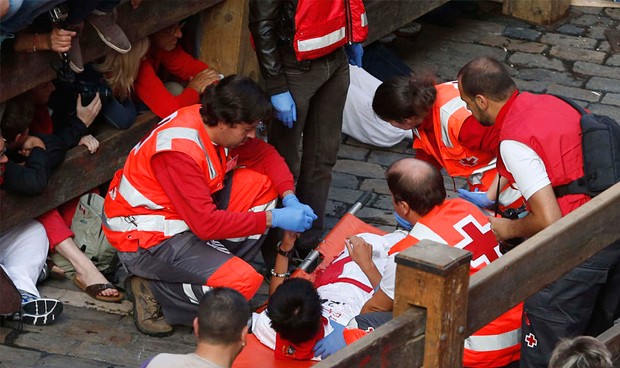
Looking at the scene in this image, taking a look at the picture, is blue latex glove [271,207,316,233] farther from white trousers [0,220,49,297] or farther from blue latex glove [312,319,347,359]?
white trousers [0,220,49,297]

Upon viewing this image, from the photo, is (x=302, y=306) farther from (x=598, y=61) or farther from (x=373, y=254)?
(x=598, y=61)

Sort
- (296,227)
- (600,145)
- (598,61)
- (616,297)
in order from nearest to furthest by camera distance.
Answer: (600,145), (616,297), (296,227), (598,61)

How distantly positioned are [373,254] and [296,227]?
0.41 metres

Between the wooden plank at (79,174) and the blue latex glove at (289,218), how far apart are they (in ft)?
3.51

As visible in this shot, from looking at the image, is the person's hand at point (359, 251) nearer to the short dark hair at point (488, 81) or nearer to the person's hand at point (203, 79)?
the short dark hair at point (488, 81)

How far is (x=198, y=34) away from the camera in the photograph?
6.80 m

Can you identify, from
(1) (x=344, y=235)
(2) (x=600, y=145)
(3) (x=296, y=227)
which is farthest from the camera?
(1) (x=344, y=235)

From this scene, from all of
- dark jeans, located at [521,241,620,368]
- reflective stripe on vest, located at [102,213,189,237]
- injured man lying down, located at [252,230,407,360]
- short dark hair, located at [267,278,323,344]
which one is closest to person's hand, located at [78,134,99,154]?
reflective stripe on vest, located at [102,213,189,237]

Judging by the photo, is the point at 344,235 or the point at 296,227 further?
the point at 344,235

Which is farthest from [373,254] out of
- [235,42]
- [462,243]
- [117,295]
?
[235,42]

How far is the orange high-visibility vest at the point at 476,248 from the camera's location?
4.87 metres

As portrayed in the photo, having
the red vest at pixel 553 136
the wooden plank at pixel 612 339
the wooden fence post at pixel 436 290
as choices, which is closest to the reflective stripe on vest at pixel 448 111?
the red vest at pixel 553 136

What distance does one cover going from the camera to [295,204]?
5.65m

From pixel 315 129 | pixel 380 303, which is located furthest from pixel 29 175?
pixel 380 303
